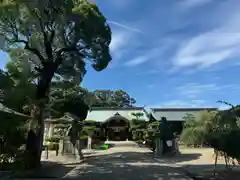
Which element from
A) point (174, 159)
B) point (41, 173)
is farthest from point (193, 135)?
point (174, 159)

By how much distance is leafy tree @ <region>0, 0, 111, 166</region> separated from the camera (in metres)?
13.5

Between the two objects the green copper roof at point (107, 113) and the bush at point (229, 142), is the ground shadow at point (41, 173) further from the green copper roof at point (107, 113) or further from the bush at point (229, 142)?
the green copper roof at point (107, 113)

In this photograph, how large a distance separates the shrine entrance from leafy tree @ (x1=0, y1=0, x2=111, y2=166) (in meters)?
25.2

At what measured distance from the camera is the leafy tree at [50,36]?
13492 millimetres

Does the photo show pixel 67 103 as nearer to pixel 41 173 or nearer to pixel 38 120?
pixel 38 120

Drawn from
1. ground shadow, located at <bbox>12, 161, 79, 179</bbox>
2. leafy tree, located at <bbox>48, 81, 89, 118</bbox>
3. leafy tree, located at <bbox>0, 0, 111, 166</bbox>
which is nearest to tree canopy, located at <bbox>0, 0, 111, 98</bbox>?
leafy tree, located at <bbox>0, 0, 111, 166</bbox>

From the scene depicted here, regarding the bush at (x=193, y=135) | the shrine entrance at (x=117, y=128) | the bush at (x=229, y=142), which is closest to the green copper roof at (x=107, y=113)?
the shrine entrance at (x=117, y=128)

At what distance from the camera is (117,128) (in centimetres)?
4212

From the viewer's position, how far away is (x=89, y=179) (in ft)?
36.9

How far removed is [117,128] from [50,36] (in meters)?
28.1

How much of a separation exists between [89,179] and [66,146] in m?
8.87

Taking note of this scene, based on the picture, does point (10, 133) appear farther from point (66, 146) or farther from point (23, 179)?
point (66, 146)

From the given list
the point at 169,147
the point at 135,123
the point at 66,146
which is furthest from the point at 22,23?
the point at 135,123

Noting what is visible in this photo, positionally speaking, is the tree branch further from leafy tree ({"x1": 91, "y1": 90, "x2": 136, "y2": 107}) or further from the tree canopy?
leafy tree ({"x1": 91, "y1": 90, "x2": 136, "y2": 107})
